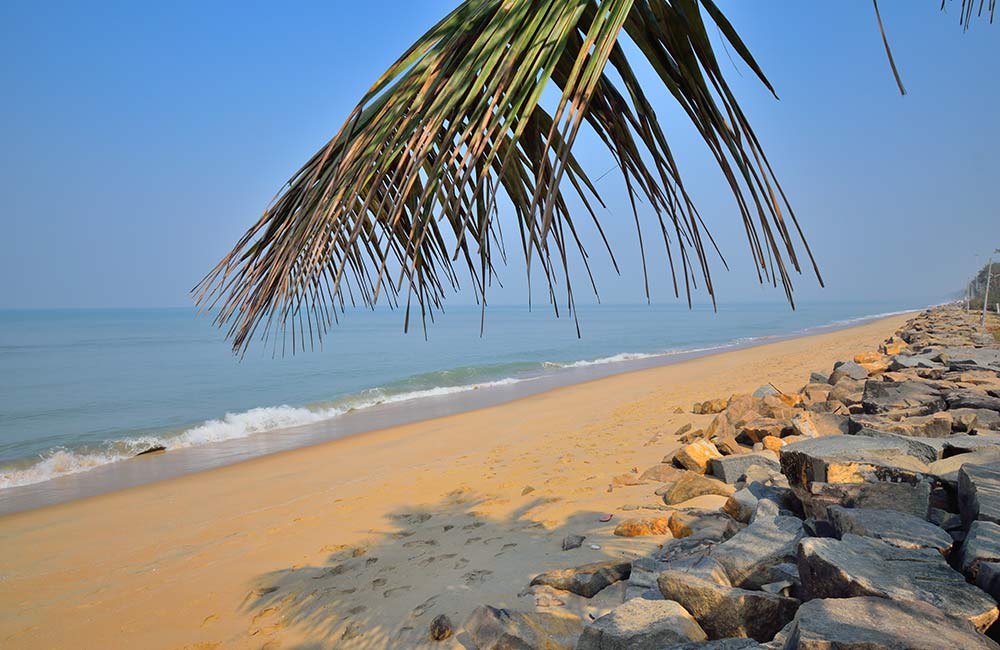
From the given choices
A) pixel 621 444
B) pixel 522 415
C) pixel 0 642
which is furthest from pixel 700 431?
pixel 0 642

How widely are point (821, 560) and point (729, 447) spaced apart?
3.61 metres

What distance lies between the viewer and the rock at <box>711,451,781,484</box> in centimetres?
474

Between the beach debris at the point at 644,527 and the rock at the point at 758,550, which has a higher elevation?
the rock at the point at 758,550

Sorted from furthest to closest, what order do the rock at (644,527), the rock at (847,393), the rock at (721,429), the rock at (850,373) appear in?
the rock at (850,373)
the rock at (847,393)
the rock at (721,429)
the rock at (644,527)

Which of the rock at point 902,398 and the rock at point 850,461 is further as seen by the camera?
the rock at point 902,398

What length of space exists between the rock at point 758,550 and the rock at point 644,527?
0.95 m

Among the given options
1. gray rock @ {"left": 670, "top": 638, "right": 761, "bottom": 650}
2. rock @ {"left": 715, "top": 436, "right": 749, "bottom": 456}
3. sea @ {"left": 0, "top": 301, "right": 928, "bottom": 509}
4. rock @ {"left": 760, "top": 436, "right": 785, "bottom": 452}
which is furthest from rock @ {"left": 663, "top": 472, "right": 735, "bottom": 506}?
gray rock @ {"left": 670, "top": 638, "right": 761, "bottom": 650}

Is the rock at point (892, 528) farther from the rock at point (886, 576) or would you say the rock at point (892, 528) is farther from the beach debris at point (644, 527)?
Result: the beach debris at point (644, 527)

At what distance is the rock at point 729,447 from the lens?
18.8 ft

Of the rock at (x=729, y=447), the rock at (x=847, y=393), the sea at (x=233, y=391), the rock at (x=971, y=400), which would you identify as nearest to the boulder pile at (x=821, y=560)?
the rock at (x=971, y=400)

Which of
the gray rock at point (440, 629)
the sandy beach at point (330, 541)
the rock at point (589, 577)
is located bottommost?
the sandy beach at point (330, 541)

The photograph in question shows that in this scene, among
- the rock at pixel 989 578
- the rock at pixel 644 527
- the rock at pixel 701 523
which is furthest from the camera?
the rock at pixel 644 527

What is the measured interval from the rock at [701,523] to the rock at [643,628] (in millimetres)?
1170

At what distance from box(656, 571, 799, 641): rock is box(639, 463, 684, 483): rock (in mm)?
2996
